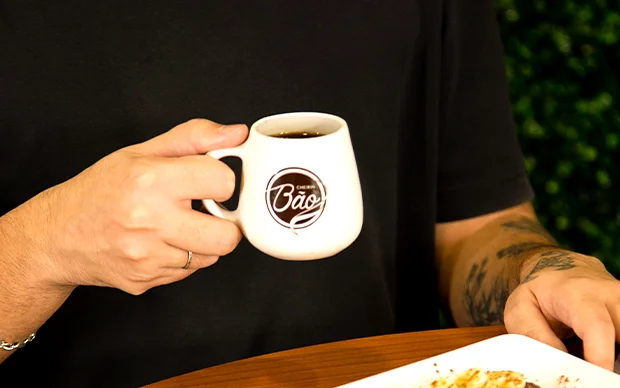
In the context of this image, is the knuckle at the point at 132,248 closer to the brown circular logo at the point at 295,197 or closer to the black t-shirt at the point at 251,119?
the brown circular logo at the point at 295,197

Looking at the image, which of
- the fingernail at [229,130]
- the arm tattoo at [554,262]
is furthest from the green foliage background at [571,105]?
the fingernail at [229,130]

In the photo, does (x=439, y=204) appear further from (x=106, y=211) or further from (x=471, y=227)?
(x=106, y=211)

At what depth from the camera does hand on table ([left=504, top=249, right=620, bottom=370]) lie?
95 cm

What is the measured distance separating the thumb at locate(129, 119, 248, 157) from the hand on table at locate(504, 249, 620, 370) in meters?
0.45

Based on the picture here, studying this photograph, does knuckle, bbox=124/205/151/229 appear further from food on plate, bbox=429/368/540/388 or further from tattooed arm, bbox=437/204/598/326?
tattooed arm, bbox=437/204/598/326

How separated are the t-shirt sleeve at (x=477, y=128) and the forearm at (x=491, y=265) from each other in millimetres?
64

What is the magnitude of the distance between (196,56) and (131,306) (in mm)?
441

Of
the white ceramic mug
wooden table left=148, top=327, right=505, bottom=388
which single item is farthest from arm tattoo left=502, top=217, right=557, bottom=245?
the white ceramic mug

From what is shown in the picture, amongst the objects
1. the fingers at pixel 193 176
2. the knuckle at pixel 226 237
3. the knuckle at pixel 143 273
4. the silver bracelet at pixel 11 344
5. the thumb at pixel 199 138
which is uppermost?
the thumb at pixel 199 138

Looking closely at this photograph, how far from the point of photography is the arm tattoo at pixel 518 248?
1354mm

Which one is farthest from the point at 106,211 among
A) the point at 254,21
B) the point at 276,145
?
the point at 254,21

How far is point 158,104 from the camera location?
1.29 meters

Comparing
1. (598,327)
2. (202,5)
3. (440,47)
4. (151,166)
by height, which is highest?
(202,5)

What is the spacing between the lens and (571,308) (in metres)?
1.00
